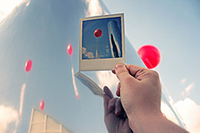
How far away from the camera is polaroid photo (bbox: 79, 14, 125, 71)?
0.65 m

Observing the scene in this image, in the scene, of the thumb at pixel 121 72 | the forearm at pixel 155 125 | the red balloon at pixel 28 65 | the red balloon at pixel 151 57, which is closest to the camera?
the forearm at pixel 155 125

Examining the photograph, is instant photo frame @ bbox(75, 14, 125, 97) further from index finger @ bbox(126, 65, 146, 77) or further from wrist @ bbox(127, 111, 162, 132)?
wrist @ bbox(127, 111, 162, 132)

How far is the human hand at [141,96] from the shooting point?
0.47 m

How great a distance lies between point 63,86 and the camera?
2.07ft

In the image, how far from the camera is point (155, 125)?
0.42 m

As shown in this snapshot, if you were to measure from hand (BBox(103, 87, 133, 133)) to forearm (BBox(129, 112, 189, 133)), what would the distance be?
0.12 metres

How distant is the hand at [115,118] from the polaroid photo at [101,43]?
0.15 m

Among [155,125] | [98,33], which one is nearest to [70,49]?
[98,33]

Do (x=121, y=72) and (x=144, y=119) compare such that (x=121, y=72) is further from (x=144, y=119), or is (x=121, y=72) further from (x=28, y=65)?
(x=28, y=65)

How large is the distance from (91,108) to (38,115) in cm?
21

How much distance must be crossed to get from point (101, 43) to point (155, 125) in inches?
15.2

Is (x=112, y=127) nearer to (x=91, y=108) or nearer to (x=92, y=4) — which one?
(x=91, y=108)

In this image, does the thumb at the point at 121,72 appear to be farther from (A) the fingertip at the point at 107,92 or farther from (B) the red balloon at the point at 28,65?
(B) the red balloon at the point at 28,65

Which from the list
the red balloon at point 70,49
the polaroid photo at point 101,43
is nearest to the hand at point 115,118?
the polaroid photo at point 101,43
